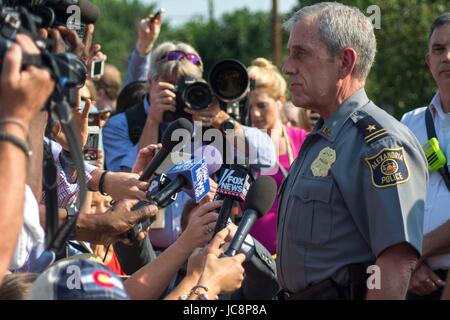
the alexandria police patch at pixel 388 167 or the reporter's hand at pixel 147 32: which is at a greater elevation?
the reporter's hand at pixel 147 32

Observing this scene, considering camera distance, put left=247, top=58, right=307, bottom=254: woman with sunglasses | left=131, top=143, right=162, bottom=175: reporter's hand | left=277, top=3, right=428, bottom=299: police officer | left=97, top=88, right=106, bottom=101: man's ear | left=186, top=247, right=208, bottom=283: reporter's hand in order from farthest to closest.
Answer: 1. left=97, top=88, right=106, bottom=101: man's ear
2. left=247, top=58, right=307, bottom=254: woman with sunglasses
3. left=131, top=143, right=162, bottom=175: reporter's hand
4. left=277, top=3, right=428, bottom=299: police officer
5. left=186, top=247, right=208, bottom=283: reporter's hand

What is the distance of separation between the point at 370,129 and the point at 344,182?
232 millimetres

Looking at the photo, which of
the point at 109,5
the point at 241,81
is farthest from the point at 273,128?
the point at 109,5

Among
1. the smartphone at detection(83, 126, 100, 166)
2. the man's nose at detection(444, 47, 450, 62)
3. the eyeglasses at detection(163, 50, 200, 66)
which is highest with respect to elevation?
the man's nose at detection(444, 47, 450, 62)

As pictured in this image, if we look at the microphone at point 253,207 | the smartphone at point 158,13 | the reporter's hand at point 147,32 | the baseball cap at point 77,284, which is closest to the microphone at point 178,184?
the microphone at point 253,207

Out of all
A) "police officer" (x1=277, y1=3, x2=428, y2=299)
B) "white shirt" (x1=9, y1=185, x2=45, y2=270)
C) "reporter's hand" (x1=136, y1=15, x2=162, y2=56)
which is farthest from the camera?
"reporter's hand" (x1=136, y1=15, x2=162, y2=56)

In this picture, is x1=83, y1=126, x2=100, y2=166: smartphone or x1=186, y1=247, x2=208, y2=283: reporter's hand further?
x1=83, y1=126, x2=100, y2=166: smartphone

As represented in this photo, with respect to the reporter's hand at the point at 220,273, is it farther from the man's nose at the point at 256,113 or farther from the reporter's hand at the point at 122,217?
the man's nose at the point at 256,113

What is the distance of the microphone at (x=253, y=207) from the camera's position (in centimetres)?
315

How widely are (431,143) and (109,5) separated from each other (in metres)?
55.8

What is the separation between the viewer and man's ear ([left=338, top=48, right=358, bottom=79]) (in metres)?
3.63

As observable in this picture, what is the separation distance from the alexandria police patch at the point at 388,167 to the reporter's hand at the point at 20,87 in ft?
4.40

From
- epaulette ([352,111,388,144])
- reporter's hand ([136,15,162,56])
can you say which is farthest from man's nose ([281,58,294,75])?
reporter's hand ([136,15,162,56])

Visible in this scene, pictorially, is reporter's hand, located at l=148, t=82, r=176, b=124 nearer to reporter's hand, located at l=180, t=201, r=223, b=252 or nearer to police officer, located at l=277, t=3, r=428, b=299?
police officer, located at l=277, t=3, r=428, b=299
